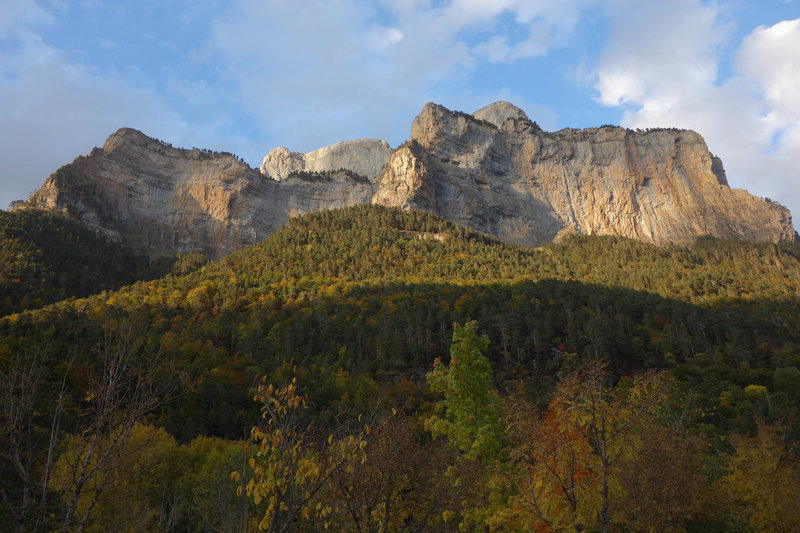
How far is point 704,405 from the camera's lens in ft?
157

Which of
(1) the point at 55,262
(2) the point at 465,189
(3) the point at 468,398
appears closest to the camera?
(3) the point at 468,398

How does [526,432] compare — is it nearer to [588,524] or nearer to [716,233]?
[588,524]

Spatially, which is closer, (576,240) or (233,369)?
(233,369)

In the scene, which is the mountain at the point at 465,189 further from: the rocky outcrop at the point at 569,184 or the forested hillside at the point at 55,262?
the forested hillside at the point at 55,262

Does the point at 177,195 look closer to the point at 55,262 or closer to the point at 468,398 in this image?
the point at 55,262

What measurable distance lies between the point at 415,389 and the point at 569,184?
151 metres

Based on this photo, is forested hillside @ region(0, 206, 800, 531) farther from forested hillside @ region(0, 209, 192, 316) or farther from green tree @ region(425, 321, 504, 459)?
forested hillside @ region(0, 209, 192, 316)

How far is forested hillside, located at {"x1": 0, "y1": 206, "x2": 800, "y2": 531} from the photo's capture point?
29.1 feet

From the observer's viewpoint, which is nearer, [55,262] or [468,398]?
[468,398]

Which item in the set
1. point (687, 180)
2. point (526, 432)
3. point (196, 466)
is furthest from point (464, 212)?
point (526, 432)

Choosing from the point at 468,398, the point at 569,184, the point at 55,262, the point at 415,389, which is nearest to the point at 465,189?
the point at 569,184

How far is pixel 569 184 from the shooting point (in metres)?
184

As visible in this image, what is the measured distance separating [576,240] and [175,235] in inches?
5548

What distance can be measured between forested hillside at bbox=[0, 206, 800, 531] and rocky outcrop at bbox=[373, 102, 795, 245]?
28.9m
